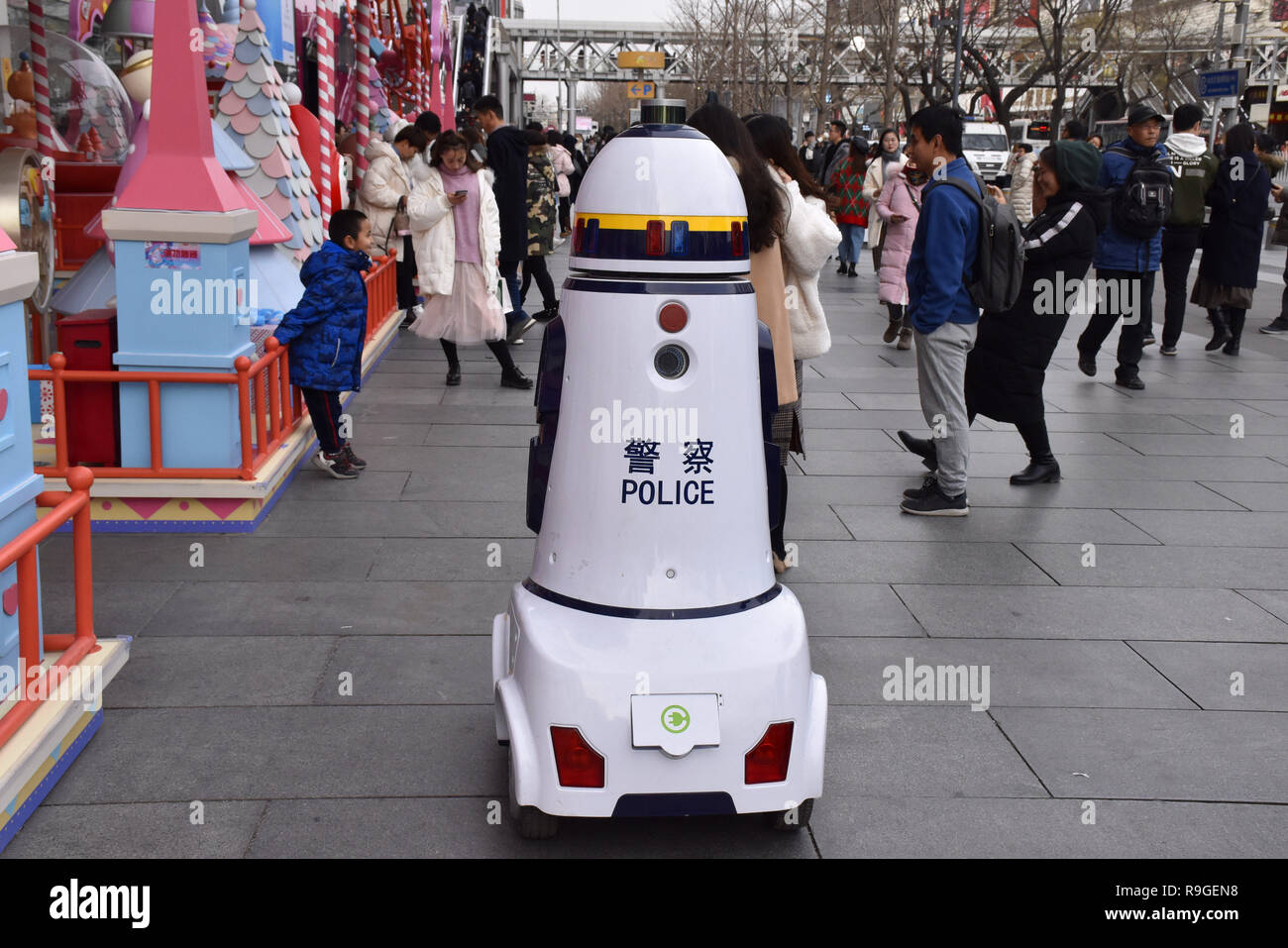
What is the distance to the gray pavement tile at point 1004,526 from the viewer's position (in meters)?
6.44

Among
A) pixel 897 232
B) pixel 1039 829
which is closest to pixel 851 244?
pixel 897 232

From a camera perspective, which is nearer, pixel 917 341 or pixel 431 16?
pixel 917 341

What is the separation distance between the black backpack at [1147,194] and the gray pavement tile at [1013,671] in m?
5.65

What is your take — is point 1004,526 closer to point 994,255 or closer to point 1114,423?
point 994,255

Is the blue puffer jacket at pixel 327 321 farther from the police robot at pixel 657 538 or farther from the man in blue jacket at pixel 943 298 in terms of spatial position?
the police robot at pixel 657 538

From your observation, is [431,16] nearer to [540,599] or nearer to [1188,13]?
[540,599]

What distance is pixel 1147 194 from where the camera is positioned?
9.73 m

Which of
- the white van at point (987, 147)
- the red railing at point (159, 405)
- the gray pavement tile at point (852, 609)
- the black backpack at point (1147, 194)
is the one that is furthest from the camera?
the white van at point (987, 147)

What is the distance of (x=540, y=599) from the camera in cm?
352

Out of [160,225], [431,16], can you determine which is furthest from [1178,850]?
[431,16]

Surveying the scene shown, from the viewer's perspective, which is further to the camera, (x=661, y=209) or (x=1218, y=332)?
(x=1218, y=332)

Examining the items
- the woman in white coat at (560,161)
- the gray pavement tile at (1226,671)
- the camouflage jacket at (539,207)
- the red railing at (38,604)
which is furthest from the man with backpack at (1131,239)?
the woman in white coat at (560,161)

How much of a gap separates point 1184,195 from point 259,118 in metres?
7.36

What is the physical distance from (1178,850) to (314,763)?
2412mm
